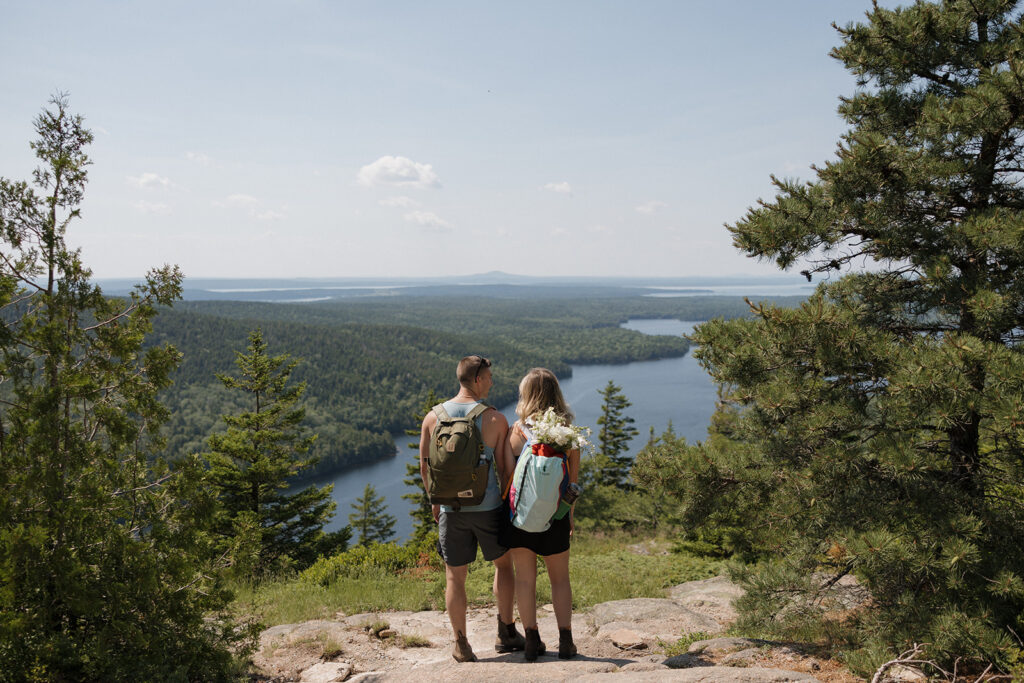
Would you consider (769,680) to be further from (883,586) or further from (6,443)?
(6,443)

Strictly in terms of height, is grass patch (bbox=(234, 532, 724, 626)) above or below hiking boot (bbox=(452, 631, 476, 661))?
below

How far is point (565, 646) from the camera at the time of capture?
386 cm

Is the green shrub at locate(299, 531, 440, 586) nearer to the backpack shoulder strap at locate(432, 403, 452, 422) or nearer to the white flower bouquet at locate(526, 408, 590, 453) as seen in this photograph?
the backpack shoulder strap at locate(432, 403, 452, 422)

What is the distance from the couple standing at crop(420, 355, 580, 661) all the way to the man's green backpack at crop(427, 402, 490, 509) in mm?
74

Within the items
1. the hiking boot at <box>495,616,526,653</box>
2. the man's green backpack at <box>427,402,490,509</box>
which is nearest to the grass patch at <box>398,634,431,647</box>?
the hiking boot at <box>495,616,526,653</box>

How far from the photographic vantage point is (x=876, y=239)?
14.4 feet

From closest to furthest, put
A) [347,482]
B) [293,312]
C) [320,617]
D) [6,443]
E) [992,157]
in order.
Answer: [6,443] → [992,157] → [320,617] → [347,482] → [293,312]

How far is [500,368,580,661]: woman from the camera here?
363 cm

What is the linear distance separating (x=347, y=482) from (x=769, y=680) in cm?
6905

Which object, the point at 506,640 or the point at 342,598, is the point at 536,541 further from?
the point at 342,598

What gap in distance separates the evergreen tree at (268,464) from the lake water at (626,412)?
1663 centimetres

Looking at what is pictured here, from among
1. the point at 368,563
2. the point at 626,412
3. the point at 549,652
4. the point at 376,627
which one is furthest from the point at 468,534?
the point at 626,412

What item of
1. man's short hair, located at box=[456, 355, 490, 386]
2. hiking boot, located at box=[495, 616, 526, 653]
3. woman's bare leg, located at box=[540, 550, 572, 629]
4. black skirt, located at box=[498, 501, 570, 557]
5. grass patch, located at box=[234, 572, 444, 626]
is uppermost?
man's short hair, located at box=[456, 355, 490, 386]

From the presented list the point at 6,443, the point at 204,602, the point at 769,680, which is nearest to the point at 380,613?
the point at 204,602
